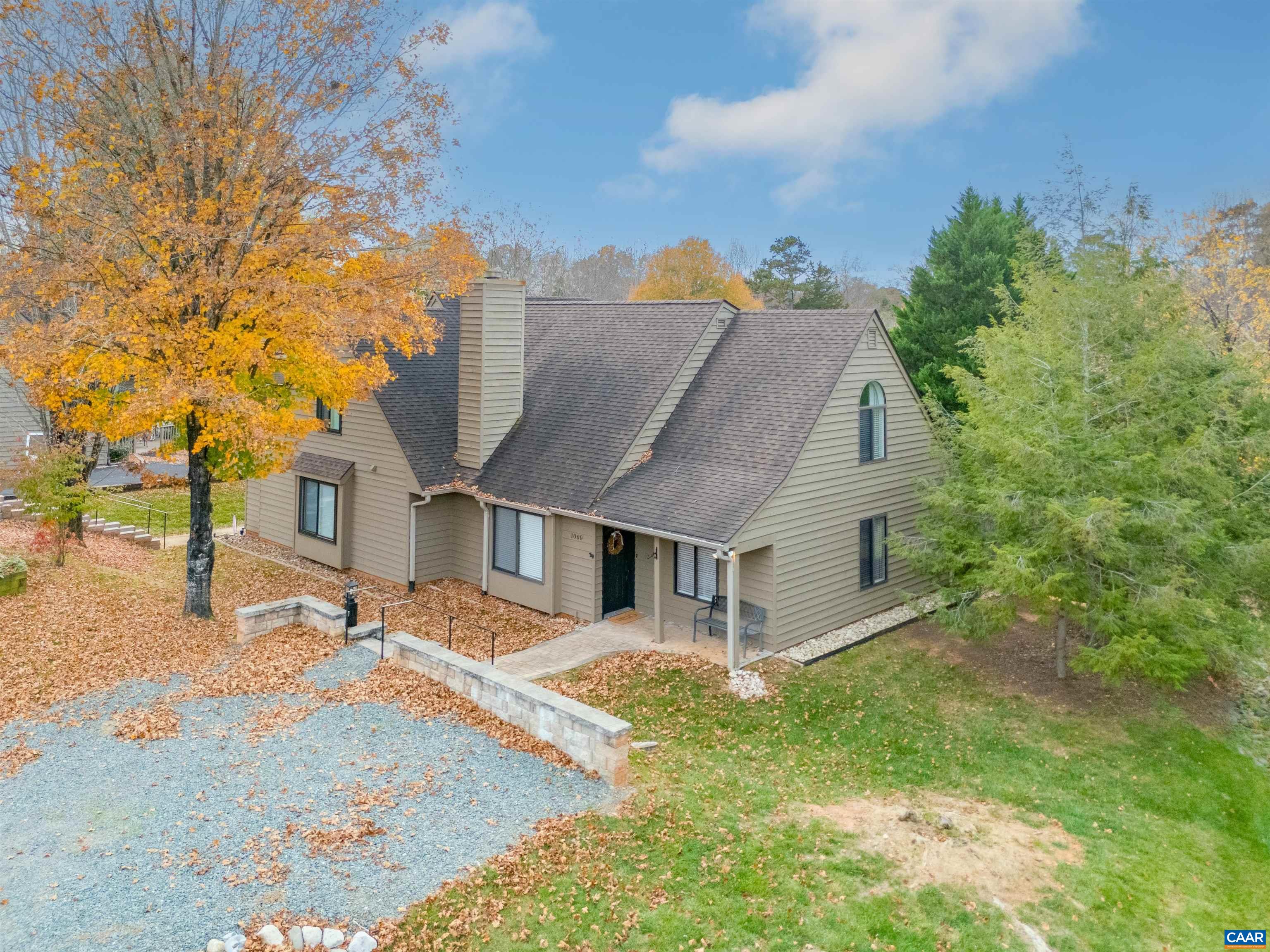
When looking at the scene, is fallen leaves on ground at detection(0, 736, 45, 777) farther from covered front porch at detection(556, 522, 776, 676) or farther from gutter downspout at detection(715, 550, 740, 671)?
gutter downspout at detection(715, 550, 740, 671)

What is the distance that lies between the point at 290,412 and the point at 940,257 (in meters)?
22.8

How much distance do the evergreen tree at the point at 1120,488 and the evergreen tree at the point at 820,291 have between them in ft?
116

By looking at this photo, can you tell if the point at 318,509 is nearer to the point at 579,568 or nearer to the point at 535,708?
the point at 579,568

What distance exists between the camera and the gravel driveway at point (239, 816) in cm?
667

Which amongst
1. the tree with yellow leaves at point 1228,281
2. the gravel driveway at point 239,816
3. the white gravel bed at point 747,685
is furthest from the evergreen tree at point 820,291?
the gravel driveway at point 239,816

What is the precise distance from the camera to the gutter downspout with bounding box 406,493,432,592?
17.4 meters

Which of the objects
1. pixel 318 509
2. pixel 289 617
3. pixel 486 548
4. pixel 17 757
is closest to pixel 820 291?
pixel 318 509

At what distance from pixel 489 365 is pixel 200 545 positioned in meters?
6.68

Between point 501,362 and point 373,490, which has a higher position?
point 501,362

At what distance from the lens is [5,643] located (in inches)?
478

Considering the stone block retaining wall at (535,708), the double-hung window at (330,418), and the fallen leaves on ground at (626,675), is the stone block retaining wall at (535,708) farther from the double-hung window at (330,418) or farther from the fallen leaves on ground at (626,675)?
the double-hung window at (330,418)

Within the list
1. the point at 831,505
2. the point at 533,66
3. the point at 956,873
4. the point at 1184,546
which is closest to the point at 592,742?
the point at 956,873

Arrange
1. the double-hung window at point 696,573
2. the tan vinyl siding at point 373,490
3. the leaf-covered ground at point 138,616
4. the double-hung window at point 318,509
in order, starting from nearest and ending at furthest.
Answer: the leaf-covered ground at point 138,616, the double-hung window at point 696,573, the tan vinyl siding at point 373,490, the double-hung window at point 318,509

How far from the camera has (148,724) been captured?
32.5 feet
